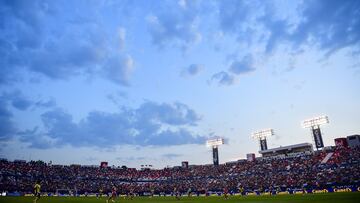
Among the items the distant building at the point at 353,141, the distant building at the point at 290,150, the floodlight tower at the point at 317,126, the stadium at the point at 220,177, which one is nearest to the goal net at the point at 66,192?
the stadium at the point at 220,177

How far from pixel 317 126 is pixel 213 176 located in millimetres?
37296

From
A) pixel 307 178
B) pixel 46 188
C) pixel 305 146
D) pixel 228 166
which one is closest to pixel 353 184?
pixel 307 178

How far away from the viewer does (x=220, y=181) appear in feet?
285

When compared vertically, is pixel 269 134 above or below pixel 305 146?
above

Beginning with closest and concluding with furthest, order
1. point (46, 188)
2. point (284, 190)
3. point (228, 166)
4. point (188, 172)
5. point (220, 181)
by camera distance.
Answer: point (284, 190) → point (46, 188) → point (220, 181) → point (228, 166) → point (188, 172)

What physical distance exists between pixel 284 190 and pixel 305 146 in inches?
1280

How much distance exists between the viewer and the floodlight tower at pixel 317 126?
86250 mm

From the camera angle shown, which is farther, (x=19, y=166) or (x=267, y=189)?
(x=19, y=166)

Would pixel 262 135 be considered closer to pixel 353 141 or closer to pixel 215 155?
pixel 215 155

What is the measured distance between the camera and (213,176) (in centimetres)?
9419

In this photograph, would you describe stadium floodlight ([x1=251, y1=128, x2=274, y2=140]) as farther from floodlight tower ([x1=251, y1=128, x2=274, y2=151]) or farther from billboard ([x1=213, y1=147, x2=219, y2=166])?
billboard ([x1=213, y1=147, x2=219, y2=166])

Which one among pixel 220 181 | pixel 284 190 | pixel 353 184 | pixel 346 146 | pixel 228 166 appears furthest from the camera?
pixel 228 166

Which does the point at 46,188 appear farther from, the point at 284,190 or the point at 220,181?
the point at 284,190

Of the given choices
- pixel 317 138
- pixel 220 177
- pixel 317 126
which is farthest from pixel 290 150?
pixel 220 177
